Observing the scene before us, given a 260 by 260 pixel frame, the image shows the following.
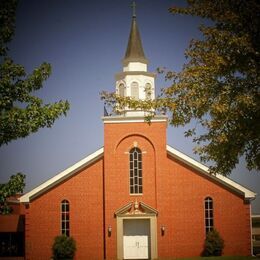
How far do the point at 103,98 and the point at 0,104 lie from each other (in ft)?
14.9

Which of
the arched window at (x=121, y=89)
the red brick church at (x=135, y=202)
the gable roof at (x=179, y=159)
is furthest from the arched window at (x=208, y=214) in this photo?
the arched window at (x=121, y=89)

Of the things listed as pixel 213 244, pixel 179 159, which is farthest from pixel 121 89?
pixel 213 244

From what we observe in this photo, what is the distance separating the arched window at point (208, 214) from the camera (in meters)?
32.0

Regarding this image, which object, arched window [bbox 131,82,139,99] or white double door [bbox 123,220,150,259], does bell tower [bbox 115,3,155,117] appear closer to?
arched window [bbox 131,82,139,99]

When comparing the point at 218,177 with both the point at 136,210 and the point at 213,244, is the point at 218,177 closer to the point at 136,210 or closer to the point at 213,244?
the point at 213,244

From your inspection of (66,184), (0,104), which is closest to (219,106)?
(0,104)

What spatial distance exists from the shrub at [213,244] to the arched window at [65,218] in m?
8.96

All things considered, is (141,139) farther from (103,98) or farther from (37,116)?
(37,116)

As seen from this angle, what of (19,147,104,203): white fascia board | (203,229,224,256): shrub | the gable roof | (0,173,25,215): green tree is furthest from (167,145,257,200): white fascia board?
(0,173,25,215): green tree

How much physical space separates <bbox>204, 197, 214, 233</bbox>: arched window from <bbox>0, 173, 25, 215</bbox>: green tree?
66.3 ft

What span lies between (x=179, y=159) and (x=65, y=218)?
27.7 feet

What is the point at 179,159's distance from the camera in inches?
1283

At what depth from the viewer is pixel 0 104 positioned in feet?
44.7

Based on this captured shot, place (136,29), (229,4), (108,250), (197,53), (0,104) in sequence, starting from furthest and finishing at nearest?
(136,29) < (108,250) < (197,53) < (229,4) < (0,104)
